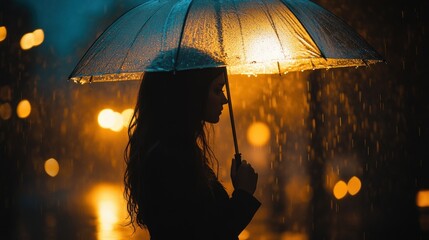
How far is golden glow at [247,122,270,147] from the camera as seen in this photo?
39.4m

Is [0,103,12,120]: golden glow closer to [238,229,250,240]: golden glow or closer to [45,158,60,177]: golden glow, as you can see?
[45,158,60,177]: golden glow

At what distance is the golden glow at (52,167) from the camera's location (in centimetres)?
3170

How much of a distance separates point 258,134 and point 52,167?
1122 cm

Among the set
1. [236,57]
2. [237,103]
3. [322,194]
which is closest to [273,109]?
[237,103]

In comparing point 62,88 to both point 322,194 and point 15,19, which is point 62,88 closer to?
point 15,19

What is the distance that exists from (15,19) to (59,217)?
704 inches

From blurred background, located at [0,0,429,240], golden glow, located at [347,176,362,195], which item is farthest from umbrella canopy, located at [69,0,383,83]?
golden glow, located at [347,176,362,195]

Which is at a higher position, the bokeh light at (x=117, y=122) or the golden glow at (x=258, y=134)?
the bokeh light at (x=117, y=122)

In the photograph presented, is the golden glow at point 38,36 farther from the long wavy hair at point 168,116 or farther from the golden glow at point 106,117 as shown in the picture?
the long wavy hair at point 168,116

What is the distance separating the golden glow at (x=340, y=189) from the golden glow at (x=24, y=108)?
778 inches

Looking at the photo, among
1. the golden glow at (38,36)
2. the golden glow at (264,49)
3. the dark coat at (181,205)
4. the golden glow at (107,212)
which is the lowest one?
the golden glow at (107,212)

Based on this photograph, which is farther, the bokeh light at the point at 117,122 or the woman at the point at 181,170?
the bokeh light at the point at 117,122

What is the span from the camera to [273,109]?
1323 inches

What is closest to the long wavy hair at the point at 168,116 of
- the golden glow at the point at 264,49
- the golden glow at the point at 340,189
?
the golden glow at the point at 264,49
